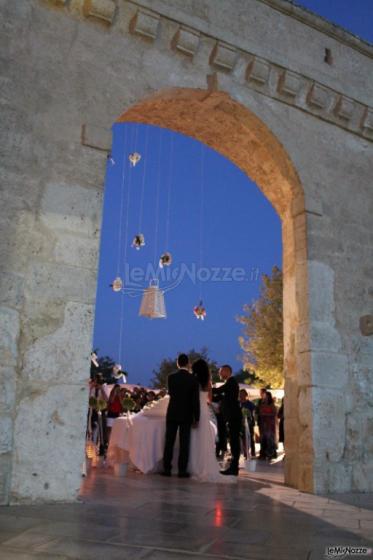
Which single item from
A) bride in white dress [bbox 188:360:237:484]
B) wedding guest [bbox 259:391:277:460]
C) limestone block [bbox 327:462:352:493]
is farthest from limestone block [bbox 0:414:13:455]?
wedding guest [bbox 259:391:277:460]

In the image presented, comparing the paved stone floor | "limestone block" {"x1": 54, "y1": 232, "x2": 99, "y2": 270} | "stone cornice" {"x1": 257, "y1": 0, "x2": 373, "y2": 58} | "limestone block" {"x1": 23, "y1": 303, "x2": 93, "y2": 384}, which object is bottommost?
the paved stone floor

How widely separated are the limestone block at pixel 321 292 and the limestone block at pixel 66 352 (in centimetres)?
258

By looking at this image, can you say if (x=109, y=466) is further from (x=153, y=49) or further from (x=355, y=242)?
(x=153, y=49)

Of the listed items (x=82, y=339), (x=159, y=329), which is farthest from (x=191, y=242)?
(x=82, y=339)

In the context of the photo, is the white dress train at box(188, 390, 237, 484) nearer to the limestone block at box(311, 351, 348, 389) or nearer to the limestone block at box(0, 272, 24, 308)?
the limestone block at box(311, 351, 348, 389)

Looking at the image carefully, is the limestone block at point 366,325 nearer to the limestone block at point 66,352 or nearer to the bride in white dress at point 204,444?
the bride in white dress at point 204,444

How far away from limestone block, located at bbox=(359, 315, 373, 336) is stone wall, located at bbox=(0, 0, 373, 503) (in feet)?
0.23

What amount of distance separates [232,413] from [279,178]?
2.94 m

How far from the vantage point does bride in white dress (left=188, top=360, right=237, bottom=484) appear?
6.03 meters

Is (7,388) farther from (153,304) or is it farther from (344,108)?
(344,108)

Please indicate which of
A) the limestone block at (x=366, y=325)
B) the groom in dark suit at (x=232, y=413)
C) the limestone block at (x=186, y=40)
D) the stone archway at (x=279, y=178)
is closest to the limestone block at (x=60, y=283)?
the stone archway at (x=279, y=178)

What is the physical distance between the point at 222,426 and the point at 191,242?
56536 mm

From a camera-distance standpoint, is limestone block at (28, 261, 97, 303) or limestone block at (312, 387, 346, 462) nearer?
limestone block at (28, 261, 97, 303)

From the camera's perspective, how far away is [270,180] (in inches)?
261
